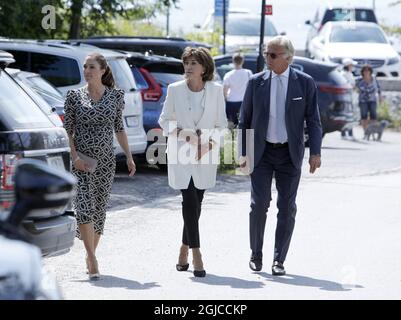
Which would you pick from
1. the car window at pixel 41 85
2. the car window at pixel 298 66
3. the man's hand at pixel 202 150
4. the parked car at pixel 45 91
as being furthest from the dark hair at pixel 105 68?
the car window at pixel 298 66

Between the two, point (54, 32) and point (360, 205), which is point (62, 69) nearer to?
point (360, 205)

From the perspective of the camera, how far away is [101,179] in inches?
371

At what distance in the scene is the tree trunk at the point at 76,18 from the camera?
22.6m

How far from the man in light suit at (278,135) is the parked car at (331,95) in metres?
13.3

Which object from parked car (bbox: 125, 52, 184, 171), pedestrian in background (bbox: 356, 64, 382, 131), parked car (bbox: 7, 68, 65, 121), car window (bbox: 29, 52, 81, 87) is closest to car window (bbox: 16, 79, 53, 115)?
parked car (bbox: 7, 68, 65, 121)

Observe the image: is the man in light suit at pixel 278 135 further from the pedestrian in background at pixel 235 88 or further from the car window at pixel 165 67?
the pedestrian in background at pixel 235 88

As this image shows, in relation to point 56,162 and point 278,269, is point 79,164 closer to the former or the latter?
point 56,162

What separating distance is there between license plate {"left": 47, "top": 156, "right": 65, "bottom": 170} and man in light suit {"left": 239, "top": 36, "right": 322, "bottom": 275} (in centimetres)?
172

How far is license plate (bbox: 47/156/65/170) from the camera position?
26.4 ft

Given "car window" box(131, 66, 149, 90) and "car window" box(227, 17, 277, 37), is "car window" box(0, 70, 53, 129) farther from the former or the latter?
"car window" box(227, 17, 277, 37)

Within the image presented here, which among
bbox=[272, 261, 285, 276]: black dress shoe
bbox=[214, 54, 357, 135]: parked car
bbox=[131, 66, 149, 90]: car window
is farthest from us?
bbox=[214, 54, 357, 135]: parked car

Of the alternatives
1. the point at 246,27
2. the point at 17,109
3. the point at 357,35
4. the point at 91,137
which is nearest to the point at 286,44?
the point at 91,137

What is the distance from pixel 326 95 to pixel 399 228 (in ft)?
35.8

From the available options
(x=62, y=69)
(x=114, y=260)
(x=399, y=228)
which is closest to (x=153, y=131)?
(x=62, y=69)
